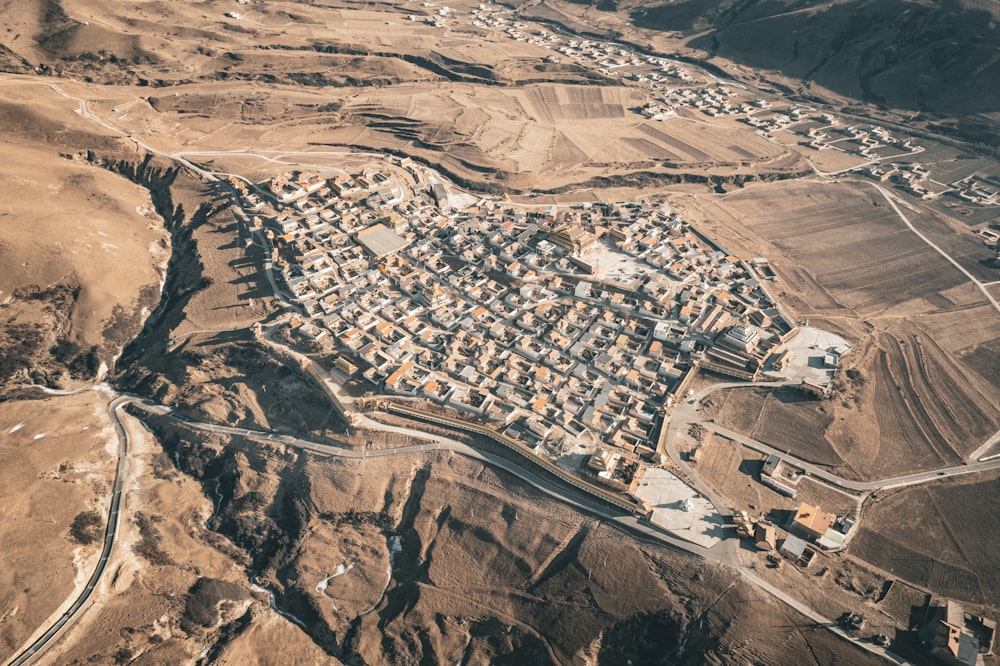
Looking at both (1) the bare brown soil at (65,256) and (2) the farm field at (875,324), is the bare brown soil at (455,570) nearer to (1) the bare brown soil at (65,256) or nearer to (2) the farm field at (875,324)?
(2) the farm field at (875,324)

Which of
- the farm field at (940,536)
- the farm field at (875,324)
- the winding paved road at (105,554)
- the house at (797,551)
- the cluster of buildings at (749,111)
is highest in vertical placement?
the cluster of buildings at (749,111)

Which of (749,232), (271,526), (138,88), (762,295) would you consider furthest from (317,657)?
Answer: (138,88)

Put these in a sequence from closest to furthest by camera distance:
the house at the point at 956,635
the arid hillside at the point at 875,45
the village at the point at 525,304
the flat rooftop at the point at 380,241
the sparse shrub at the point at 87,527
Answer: the house at the point at 956,635 → the sparse shrub at the point at 87,527 → the village at the point at 525,304 → the flat rooftop at the point at 380,241 → the arid hillside at the point at 875,45

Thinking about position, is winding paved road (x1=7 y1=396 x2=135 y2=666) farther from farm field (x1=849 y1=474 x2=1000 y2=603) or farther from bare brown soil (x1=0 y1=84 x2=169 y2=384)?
farm field (x1=849 y1=474 x2=1000 y2=603)

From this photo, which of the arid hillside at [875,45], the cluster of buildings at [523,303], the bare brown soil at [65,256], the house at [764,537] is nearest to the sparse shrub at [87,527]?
the bare brown soil at [65,256]

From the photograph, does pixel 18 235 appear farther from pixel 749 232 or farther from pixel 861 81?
pixel 861 81

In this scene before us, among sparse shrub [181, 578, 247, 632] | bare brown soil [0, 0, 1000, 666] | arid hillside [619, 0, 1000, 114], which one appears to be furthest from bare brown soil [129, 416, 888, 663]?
arid hillside [619, 0, 1000, 114]

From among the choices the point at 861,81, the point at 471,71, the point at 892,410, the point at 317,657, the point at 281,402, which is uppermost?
the point at 861,81
